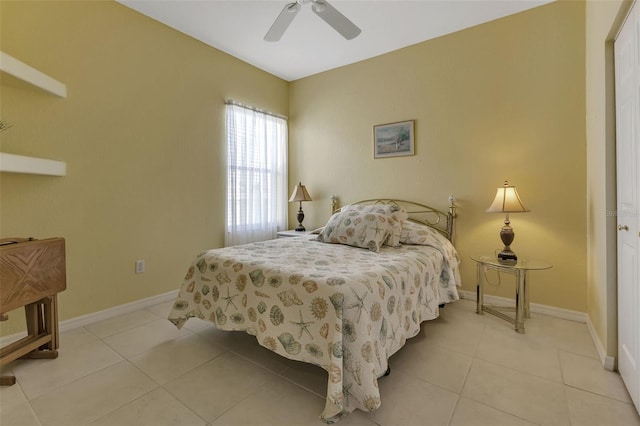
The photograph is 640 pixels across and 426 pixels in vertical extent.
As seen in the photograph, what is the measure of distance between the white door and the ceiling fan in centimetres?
160

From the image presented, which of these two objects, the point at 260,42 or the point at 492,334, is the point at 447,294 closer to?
the point at 492,334

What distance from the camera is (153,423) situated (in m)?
1.38

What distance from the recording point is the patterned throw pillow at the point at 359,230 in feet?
8.29

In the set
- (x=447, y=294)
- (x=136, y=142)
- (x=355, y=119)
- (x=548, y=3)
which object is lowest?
(x=447, y=294)

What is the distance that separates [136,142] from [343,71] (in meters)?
2.55

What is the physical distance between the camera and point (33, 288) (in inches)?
70.9

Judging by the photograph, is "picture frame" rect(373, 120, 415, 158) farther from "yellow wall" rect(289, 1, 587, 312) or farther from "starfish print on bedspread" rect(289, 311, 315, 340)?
"starfish print on bedspread" rect(289, 311, 315, 340)

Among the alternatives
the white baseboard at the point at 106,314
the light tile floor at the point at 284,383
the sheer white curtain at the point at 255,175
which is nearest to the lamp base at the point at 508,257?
the light tile floor at the point at 284,383

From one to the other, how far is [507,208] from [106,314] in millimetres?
3548

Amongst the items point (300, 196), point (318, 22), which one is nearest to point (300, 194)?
point (300, 196)

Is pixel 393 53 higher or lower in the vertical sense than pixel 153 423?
higher

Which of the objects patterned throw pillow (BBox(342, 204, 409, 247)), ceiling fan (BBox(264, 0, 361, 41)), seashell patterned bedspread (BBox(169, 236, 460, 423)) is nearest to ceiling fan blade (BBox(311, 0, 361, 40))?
ceiling fan (BBox(264, 0, 361, 41))

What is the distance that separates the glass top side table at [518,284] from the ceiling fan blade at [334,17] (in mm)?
2155

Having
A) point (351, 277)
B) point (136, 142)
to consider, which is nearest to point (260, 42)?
point (136, 142)
